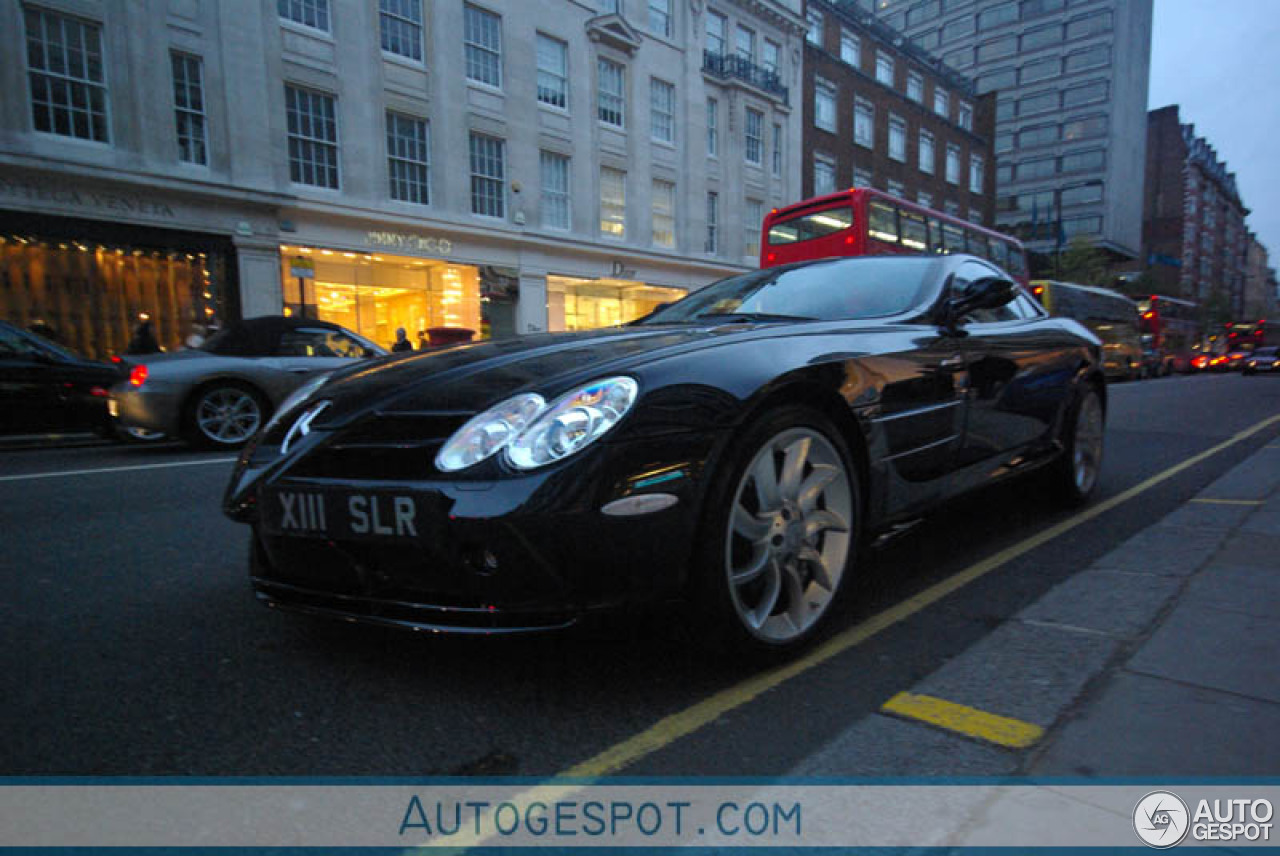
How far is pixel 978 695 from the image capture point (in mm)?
1846

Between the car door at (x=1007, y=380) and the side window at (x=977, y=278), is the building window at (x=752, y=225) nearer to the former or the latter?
the car door at (x=1007, y=380)

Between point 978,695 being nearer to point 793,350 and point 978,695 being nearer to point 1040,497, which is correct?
point 793,350

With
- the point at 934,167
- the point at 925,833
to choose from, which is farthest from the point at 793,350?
the point at 934,167

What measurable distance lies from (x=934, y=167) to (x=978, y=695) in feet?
124

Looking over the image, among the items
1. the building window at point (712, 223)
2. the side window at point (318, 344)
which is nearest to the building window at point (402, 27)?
the building window at point (712, 223)

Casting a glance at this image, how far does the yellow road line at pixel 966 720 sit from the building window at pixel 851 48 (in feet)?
106

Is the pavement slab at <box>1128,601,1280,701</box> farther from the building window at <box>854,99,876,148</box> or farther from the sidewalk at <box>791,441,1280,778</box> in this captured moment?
the building window at <box>854,99,876,148</box>

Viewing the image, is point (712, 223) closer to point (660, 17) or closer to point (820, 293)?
point (660, 17)

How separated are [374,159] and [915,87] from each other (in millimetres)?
27880

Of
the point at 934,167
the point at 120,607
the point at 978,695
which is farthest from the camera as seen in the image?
the point at 934,167

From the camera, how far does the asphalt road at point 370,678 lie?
5.32 ft

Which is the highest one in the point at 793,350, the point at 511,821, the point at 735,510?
the point at 793,350

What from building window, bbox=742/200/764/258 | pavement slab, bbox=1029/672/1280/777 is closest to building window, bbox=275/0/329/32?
building window, bbox=742/200/764/258

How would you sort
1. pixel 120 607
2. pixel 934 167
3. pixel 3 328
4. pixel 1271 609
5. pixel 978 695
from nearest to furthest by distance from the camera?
pixel 978 695 → pixel 1271 609 → pixel 120 607 → pixel 3 328 → pixel 934 167
